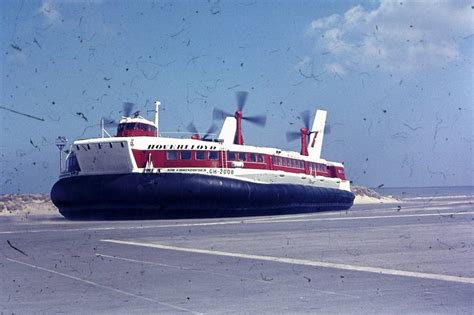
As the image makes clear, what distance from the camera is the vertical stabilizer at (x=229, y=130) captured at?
1109 inches

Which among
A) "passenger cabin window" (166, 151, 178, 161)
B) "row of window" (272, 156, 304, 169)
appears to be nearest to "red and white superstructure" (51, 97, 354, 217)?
"passenger cabin window" (166, 151, 178, 161)

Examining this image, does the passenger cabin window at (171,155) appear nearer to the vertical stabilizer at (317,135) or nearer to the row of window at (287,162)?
the row of window at (287,162)

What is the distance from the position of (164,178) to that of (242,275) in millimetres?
13631

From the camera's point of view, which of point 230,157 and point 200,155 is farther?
point 230,157

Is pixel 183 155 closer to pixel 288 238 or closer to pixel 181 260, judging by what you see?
pixel 288 238

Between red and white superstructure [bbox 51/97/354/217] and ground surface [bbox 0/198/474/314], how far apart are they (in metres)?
8.14

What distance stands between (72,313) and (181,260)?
3.43m

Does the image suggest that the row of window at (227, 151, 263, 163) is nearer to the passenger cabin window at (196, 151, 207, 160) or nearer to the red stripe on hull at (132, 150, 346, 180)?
the red stripe on hull at (132, 150, 346, 180)

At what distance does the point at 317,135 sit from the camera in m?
36.7

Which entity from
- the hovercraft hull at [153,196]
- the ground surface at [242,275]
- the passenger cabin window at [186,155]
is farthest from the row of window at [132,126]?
the ground surface at [242,275]

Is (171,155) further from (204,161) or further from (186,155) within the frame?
(204,161)

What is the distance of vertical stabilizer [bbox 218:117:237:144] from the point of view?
28.2 meters

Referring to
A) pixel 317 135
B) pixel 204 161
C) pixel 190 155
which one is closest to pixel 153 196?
pixel 190 155

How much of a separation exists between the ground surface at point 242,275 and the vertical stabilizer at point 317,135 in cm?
2418
